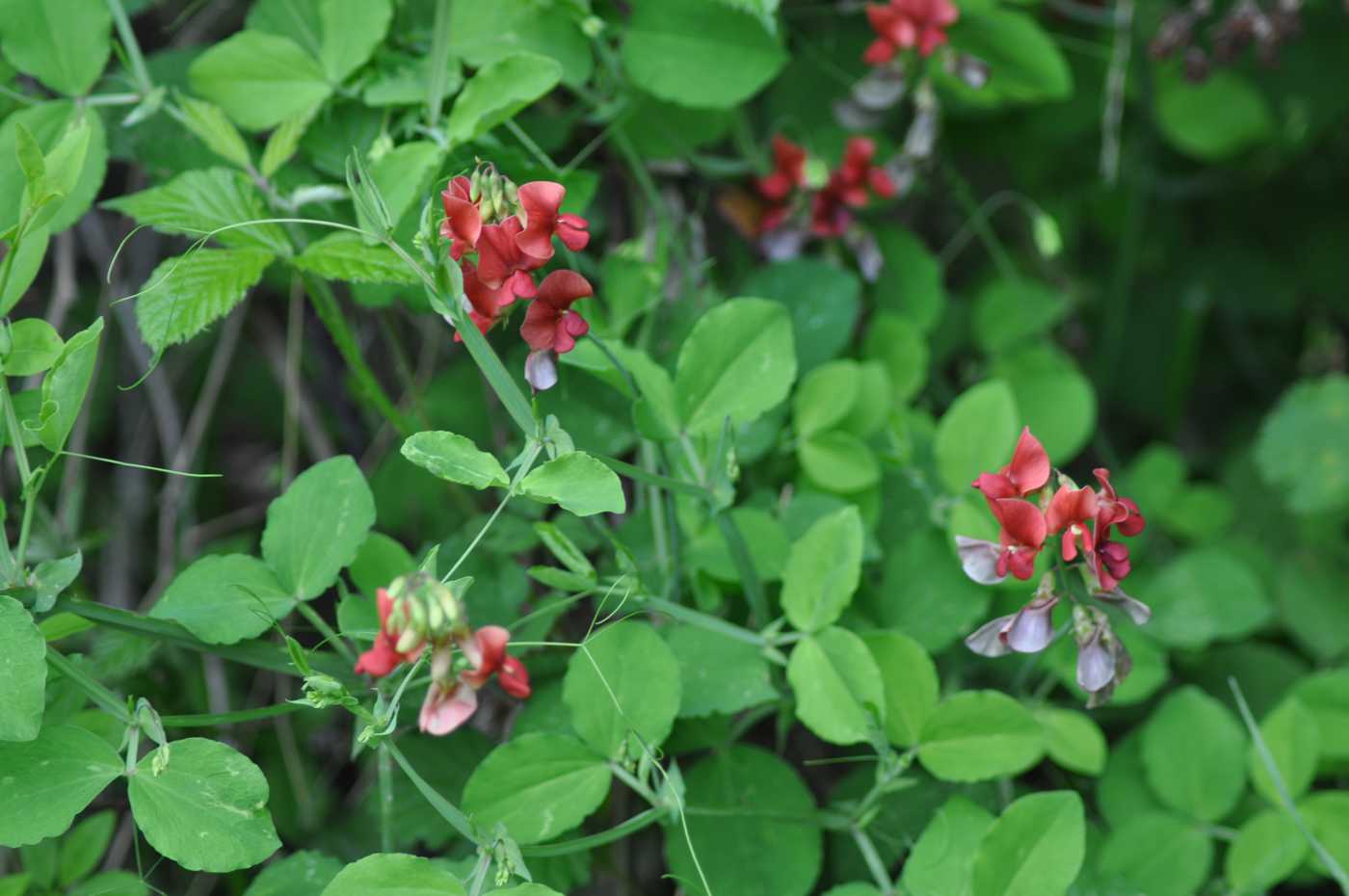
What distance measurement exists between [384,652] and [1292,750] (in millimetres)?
1088

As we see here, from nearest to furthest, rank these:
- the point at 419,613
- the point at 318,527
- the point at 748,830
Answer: the point at 419,613
the point at 318,527
the point at 748,830

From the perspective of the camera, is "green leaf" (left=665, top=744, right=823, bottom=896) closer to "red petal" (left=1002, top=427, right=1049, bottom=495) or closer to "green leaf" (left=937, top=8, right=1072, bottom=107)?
"red petal" (left=1002, top=427, right=1049, bottom=495)

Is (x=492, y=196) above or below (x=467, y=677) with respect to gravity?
above

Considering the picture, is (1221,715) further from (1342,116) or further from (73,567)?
(1342,116)

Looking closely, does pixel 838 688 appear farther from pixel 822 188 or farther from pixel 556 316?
pixel 822 188

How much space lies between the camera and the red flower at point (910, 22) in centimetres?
164

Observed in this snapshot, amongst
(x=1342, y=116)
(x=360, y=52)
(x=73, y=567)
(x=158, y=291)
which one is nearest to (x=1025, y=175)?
(x=1342, y=116)

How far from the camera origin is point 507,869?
3.34 feet

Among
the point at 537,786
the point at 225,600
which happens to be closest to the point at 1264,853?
the point at 537,786

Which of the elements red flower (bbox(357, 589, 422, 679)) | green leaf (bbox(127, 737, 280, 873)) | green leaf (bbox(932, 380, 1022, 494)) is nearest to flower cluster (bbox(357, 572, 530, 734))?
red flower (bbox(357, 589, 422, 679))

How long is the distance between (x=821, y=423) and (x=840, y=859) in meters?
0.51

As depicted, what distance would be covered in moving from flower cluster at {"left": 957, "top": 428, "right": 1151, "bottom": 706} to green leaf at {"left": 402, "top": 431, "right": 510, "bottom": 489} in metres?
0.41

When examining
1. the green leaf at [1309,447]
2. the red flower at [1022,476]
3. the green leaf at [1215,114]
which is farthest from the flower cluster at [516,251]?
the green leaf at [1215,114]

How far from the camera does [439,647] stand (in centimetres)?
89
